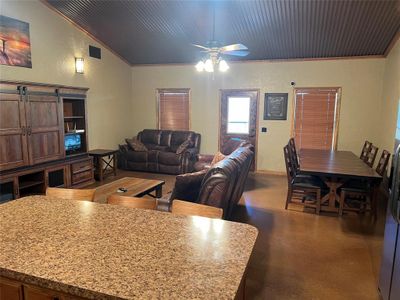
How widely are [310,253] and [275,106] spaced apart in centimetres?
430

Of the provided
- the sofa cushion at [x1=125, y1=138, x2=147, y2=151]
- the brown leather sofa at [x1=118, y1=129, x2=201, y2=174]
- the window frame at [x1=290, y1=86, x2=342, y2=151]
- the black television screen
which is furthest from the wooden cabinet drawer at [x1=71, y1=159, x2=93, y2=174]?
the window frame at [x1=290, y1=86, x2=342, y2=151]

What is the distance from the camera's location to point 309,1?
440 centimetres

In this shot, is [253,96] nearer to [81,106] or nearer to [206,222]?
[81,106]

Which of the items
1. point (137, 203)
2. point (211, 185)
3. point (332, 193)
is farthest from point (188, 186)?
point (332, 193)

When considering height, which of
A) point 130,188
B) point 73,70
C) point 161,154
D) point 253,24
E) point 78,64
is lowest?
point 130,188

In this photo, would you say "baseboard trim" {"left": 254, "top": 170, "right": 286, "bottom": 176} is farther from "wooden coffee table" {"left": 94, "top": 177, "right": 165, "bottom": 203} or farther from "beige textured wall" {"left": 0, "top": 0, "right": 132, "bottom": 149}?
"beige textured wall" {"left": 0, "top": 0, "right": 132, "bottom": 149}

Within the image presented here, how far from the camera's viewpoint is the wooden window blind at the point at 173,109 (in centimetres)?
760

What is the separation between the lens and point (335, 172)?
385 centimetres

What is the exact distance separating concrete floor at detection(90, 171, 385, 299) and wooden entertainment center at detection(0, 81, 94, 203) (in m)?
3.23

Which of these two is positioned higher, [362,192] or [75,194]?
[75,194]

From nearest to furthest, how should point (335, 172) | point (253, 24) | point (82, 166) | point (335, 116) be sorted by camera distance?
1. point (335, 172)
2. point (253, 24)
3. point (82, 166)
4. point (335, 116)

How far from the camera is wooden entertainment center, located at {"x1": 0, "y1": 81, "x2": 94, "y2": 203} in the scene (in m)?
4.28

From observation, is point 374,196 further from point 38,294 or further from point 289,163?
point 38,294

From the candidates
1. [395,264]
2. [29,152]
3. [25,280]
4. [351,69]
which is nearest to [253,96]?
[351,69]
